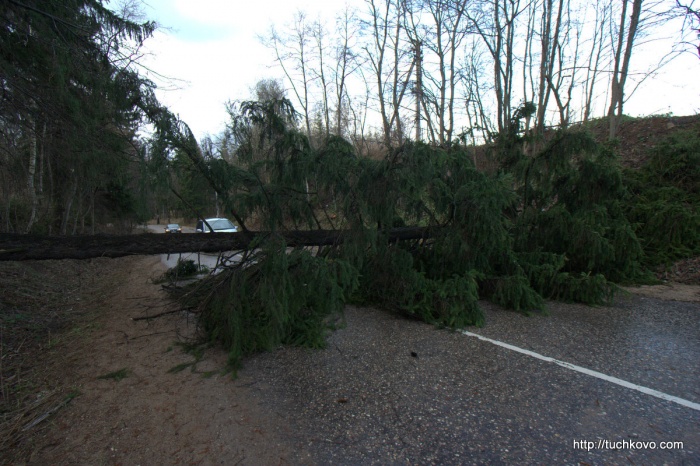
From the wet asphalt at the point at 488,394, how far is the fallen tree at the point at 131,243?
5.15 feet

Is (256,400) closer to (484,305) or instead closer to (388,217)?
(388,217)

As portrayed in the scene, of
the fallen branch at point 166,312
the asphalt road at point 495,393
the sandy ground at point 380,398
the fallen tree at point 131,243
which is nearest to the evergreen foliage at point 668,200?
the sandy ground at point 380,398

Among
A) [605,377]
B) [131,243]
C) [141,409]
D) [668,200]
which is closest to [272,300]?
[141,409]

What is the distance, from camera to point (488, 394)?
11.1 ft

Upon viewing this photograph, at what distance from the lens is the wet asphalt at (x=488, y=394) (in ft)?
8.67

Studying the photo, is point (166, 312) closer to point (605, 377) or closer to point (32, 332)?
point (32, 332)

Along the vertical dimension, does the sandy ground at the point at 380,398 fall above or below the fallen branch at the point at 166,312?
below

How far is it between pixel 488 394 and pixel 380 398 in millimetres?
1000

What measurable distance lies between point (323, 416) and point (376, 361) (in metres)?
1.20

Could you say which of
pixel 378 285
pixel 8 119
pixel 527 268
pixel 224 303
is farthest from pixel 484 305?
pixel 8 119

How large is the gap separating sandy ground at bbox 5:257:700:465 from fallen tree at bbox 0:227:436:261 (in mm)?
1287

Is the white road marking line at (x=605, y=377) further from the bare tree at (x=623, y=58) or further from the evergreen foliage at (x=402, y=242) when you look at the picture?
the bare tree at (x=623, y=58)

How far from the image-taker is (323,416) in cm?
315

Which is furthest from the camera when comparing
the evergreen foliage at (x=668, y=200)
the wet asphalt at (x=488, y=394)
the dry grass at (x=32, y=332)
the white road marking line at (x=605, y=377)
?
the evergreen foliage at (x=668, y=200)
